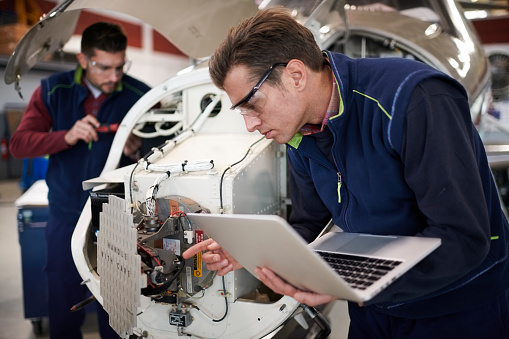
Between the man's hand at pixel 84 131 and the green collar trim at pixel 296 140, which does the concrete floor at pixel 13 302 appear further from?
the green collar trim at pixel 296 140

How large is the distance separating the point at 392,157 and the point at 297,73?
0.34m

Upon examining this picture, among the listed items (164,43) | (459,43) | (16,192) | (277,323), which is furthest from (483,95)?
(164,43)

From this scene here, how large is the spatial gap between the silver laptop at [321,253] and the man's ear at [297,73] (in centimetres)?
42

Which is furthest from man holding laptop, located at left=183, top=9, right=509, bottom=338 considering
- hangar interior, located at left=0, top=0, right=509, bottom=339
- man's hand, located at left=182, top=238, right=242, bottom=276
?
hangar interior, located at left=0, top=0, right=509, bottom=339

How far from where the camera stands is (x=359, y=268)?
45.3 inches

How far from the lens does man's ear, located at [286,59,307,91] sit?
4.14ft

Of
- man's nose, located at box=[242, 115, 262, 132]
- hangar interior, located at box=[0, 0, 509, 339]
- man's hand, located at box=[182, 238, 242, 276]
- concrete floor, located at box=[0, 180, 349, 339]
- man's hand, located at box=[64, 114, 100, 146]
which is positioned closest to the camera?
man's nose, located at box=[242, 115, 262, 132]

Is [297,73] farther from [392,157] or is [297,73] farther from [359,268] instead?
[359,268]

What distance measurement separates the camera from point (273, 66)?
49.6 inches

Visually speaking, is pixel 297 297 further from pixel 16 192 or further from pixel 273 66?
pixel 16 192

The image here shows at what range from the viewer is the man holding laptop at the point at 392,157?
109cm

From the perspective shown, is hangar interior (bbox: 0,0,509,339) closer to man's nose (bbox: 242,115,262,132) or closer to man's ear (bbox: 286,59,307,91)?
man's nose (bbox: 242,115,262,132)

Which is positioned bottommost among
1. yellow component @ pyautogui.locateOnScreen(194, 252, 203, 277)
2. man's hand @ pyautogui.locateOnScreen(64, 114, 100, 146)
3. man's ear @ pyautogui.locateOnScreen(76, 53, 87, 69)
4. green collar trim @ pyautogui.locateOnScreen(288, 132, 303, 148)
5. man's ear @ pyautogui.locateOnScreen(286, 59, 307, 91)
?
yellow component @ pyautogui.locateOnScreen(194, 252, 203, 277)

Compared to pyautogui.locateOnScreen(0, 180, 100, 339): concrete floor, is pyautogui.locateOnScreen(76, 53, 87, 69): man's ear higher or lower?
higher
